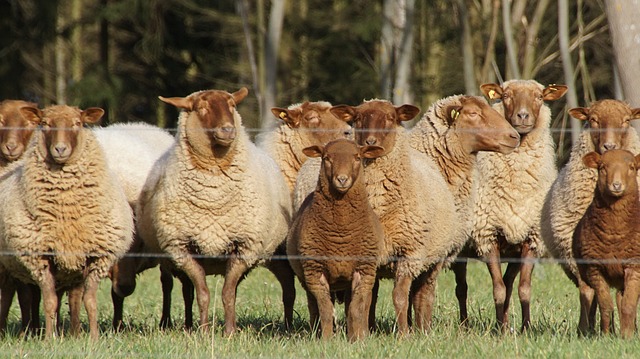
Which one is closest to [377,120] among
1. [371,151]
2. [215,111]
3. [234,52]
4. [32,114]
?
[371,151]

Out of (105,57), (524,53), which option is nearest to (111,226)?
(524,53)

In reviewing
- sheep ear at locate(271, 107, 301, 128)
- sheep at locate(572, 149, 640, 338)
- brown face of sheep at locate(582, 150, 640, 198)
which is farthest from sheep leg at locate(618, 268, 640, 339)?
sheep ear at locate(271, 107, 301, 128)

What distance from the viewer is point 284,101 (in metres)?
22.5

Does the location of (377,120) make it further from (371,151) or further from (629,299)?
(629,299)

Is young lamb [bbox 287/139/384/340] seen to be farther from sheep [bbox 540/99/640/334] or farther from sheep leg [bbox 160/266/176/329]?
sheep leg [bbox 160/266/176/329]

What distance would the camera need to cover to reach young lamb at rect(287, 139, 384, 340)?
7.65 metres

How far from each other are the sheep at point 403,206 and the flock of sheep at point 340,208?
1 cm

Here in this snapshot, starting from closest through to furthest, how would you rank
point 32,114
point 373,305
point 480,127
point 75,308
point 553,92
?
point 32,114 < point 75,308 < point 373,305 < point 480,127 < point 553,92

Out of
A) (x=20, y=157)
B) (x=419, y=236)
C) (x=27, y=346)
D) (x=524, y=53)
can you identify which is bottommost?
(x=27, y=346)

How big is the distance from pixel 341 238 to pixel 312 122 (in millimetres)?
2998

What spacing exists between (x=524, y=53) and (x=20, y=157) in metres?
9.00

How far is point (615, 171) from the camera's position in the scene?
725 centimetres

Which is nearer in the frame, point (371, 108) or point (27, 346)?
point (27, 346)

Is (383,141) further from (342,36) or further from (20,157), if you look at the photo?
(342,36)
